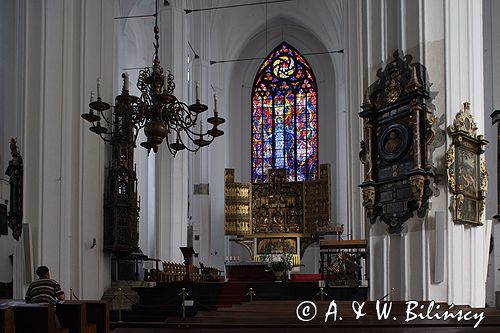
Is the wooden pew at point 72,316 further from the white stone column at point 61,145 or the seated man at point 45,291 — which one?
the white stone column at point 61,145

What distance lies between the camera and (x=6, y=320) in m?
4.81

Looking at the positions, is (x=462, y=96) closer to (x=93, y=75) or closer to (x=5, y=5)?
(x=93, y=75)

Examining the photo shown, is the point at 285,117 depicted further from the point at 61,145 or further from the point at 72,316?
the point at 72,316

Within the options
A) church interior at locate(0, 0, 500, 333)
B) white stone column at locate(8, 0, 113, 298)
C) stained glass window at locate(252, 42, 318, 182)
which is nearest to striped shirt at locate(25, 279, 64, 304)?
church interior at locate(0, 0, 500, 333)

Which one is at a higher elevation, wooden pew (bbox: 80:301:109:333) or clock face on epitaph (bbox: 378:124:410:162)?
clock face on epitaph (bbox: 378:124:410:162)

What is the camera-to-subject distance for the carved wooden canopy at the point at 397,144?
988 centimetres

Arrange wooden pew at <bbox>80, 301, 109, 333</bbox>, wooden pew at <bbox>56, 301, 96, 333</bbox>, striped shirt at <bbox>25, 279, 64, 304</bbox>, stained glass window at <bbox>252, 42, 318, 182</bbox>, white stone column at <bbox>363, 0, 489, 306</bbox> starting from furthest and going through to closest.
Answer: stained glass window at <bbox>252, 42, 318, 182</bbox>
white stone column at <bbox>363, 0, 489, 306</bbox>
striped shirt at <bbox>25, 279, 64, 304</bbox>
wooden pew at <bbox>80, 301, 109, 333</bbox>
wooden pew at <bbox>56, 301, 96, 333</bbox>

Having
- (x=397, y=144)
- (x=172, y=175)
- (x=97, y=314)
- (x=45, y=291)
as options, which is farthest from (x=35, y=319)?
(x=172, y=175)

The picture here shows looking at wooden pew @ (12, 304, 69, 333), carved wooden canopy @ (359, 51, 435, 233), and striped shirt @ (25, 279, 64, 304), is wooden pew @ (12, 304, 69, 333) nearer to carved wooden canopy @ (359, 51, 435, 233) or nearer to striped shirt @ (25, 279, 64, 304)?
striped shirt @ (25, 279, 64, 304)

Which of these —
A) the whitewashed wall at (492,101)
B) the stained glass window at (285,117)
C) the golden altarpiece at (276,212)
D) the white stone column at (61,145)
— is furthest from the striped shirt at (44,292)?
the stained glass window at (285,117)

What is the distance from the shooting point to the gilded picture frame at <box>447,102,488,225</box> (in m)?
9.68

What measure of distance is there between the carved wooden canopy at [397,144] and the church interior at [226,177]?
0.03 metres

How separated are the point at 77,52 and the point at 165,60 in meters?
6.07

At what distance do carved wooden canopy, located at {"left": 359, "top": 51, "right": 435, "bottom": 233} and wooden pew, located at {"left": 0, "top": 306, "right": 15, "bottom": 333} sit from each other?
6.26 metres
